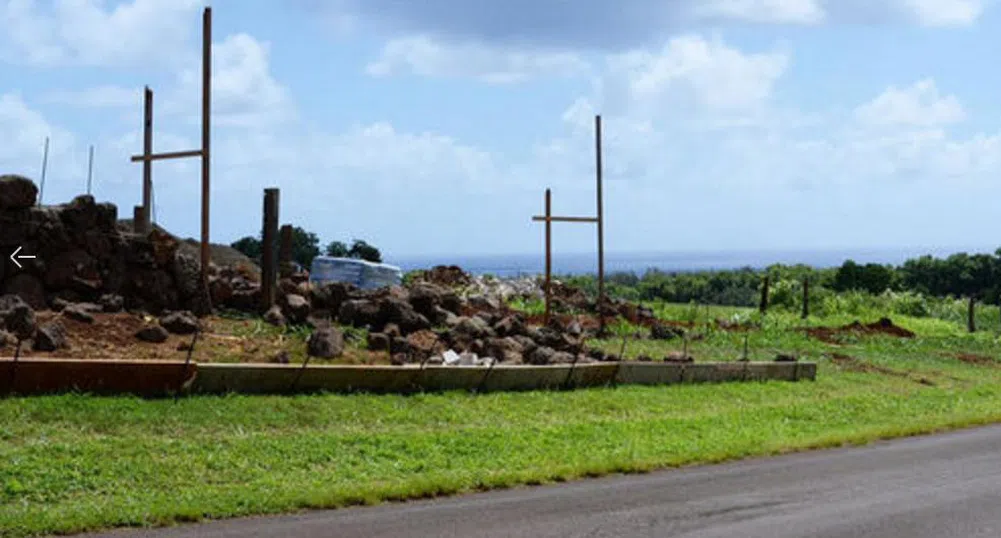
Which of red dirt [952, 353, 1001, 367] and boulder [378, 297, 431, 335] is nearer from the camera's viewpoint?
boulder [378, 297, 431, 335]

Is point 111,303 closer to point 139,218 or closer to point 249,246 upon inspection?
point 139,218

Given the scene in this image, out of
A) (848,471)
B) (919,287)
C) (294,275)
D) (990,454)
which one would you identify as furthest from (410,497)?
(919,287)

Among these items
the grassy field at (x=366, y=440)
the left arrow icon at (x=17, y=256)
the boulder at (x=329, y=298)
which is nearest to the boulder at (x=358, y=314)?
the boulder at (x=329, y=298)

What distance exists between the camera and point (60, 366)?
13039 millimetres

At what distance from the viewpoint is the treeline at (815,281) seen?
46.0 metres

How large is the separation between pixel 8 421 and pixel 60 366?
1171 millimetres

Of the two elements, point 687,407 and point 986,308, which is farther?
point 986,308

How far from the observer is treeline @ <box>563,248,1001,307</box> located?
4597 centimetres

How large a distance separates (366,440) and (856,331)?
22904 mm

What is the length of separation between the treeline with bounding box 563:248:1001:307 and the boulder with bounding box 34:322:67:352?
80.9 ft

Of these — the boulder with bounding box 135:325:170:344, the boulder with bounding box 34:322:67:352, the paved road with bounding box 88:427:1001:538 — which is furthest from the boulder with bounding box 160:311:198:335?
the paved road with bounding box 88:427:1001:538

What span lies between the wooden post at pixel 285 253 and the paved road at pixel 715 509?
11.5m

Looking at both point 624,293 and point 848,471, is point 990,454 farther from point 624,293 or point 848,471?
point 624,293

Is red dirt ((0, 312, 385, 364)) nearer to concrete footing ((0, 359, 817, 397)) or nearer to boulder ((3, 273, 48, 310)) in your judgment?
boulder ((3, 273, 48, 310))
